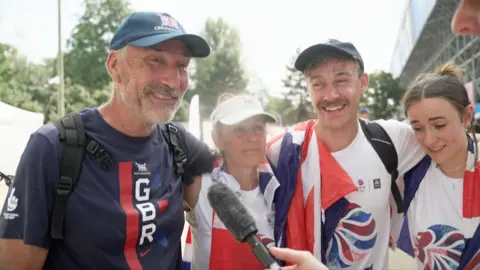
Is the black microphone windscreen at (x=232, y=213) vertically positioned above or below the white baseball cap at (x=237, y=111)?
below

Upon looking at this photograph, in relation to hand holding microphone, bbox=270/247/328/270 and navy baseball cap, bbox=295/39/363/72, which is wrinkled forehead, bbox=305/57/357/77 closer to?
navy baseball cap, bbox=295/39/363/72

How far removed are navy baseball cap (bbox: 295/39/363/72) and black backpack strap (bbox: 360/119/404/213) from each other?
23.0 inches

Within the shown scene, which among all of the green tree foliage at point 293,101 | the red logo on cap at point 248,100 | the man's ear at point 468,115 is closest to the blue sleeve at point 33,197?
the red logo on cap at point 248,100

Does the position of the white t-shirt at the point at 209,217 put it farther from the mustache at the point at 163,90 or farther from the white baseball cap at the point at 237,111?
the mustache at the point at 163,90

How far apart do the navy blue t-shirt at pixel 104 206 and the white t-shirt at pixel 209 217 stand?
31 cm

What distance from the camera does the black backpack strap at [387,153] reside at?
114 inches

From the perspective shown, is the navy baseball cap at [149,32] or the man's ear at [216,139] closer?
the navy baseball cap at [149,32]

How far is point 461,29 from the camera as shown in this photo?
4.85 ft

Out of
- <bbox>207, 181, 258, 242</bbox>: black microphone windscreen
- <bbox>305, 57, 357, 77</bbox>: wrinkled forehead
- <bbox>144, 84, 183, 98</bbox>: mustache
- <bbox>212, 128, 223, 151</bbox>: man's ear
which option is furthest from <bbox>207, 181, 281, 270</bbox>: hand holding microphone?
<bbox>305, 57, 357, 77</bbox>: wrinkled forehead

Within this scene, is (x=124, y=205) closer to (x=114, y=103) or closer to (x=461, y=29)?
(x=114, y=103)

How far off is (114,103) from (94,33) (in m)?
35.1

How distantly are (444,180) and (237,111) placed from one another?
5.10 ft

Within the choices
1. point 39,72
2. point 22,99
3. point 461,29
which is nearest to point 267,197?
point 461,29

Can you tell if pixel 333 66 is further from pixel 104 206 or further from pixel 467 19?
pixel 104 206
